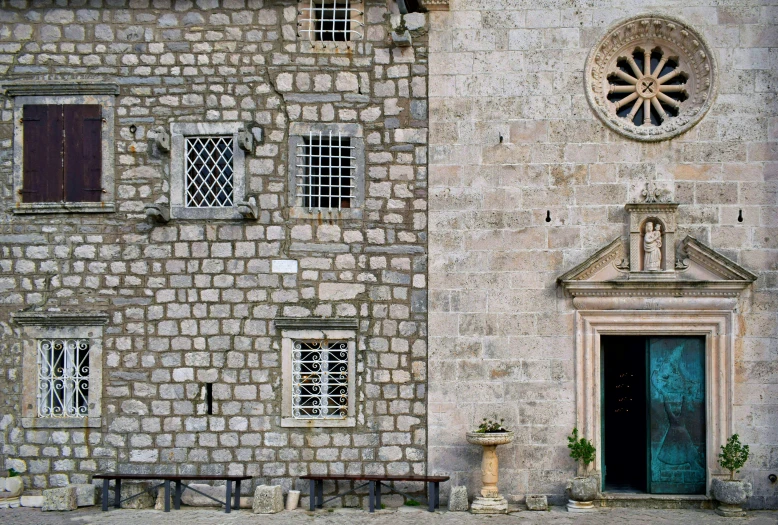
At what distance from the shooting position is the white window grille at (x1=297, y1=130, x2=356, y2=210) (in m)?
10.2

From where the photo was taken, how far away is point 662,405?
1001cm

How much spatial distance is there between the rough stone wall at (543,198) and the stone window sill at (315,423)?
1.14m

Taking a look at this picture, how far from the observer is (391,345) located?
10.1 metres

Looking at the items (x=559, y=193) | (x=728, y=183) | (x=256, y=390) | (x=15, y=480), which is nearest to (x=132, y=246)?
(x=256, y=390)

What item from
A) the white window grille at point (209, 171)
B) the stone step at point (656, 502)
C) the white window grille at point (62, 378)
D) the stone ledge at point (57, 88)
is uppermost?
the stone ledge at point (57, 88)

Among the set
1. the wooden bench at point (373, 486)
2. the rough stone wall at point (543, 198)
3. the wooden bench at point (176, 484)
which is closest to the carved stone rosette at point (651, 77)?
the rough stone wall at point (543, 198)

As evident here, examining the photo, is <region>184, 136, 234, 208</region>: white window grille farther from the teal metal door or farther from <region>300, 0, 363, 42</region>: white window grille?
the teal metal door

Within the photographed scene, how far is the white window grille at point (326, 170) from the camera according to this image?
1022 cm

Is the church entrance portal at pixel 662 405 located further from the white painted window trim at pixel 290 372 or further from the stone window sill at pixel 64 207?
the stone window sill at pixel 64 207

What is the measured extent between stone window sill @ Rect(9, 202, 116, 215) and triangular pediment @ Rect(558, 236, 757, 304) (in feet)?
19.7

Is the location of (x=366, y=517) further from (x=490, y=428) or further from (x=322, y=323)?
(x=322, y=323)

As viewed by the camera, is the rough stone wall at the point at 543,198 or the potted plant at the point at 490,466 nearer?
the potted plant at the point at 490,466

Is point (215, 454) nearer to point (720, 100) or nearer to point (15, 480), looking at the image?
point (15, 480)

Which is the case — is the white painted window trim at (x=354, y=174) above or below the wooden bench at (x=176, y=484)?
above
